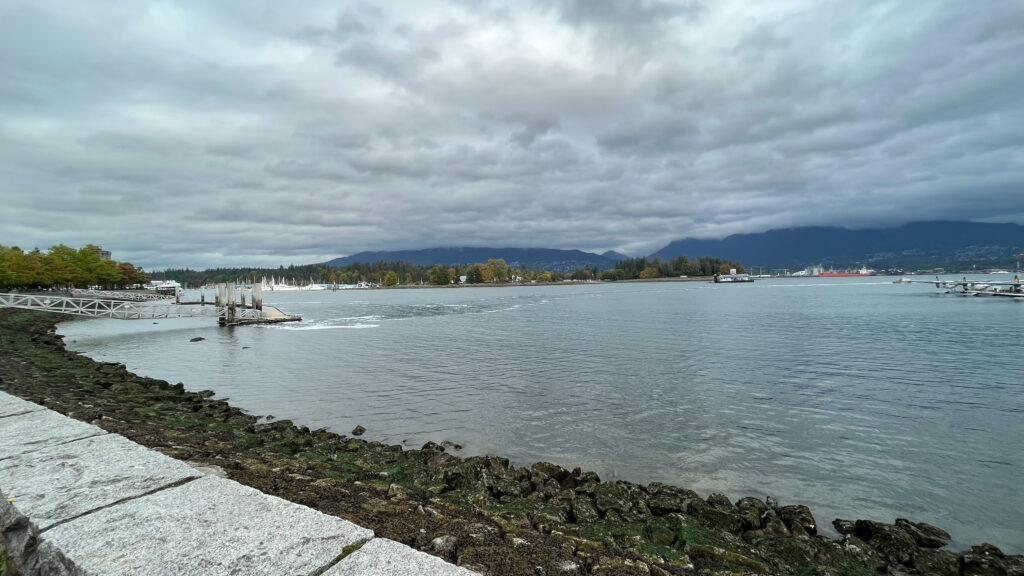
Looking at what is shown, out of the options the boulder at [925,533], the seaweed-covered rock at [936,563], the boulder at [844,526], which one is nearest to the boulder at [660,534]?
the boulder at [844,526]

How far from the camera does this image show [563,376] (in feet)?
78.9

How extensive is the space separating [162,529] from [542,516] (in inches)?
228

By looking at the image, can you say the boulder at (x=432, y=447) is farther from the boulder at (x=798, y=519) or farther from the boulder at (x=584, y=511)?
the boulder at (x=798, y=519)

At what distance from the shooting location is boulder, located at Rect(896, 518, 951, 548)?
852 cm

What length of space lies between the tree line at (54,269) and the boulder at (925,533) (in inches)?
4181

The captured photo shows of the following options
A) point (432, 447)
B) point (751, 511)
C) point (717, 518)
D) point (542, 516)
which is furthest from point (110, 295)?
point (751, 511)

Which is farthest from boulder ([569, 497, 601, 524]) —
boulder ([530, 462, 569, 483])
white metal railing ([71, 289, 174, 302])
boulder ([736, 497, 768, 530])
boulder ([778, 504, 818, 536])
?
white metal railing ([71, 289, 174, 302])

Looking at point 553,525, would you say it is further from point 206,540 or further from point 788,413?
point 788,413

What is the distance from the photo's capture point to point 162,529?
12.3 ft

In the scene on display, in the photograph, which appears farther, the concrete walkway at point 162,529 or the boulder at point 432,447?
the boulder at point 432,447

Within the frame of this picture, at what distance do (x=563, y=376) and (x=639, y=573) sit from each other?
1857 cm

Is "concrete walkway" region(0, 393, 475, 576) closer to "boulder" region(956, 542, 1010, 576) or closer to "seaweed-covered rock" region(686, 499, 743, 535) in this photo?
"seaweed-covered rock" region(686, 499, 743, 535)

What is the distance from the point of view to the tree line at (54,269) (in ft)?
262

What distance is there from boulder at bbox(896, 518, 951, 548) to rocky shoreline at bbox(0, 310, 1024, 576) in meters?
0.02
